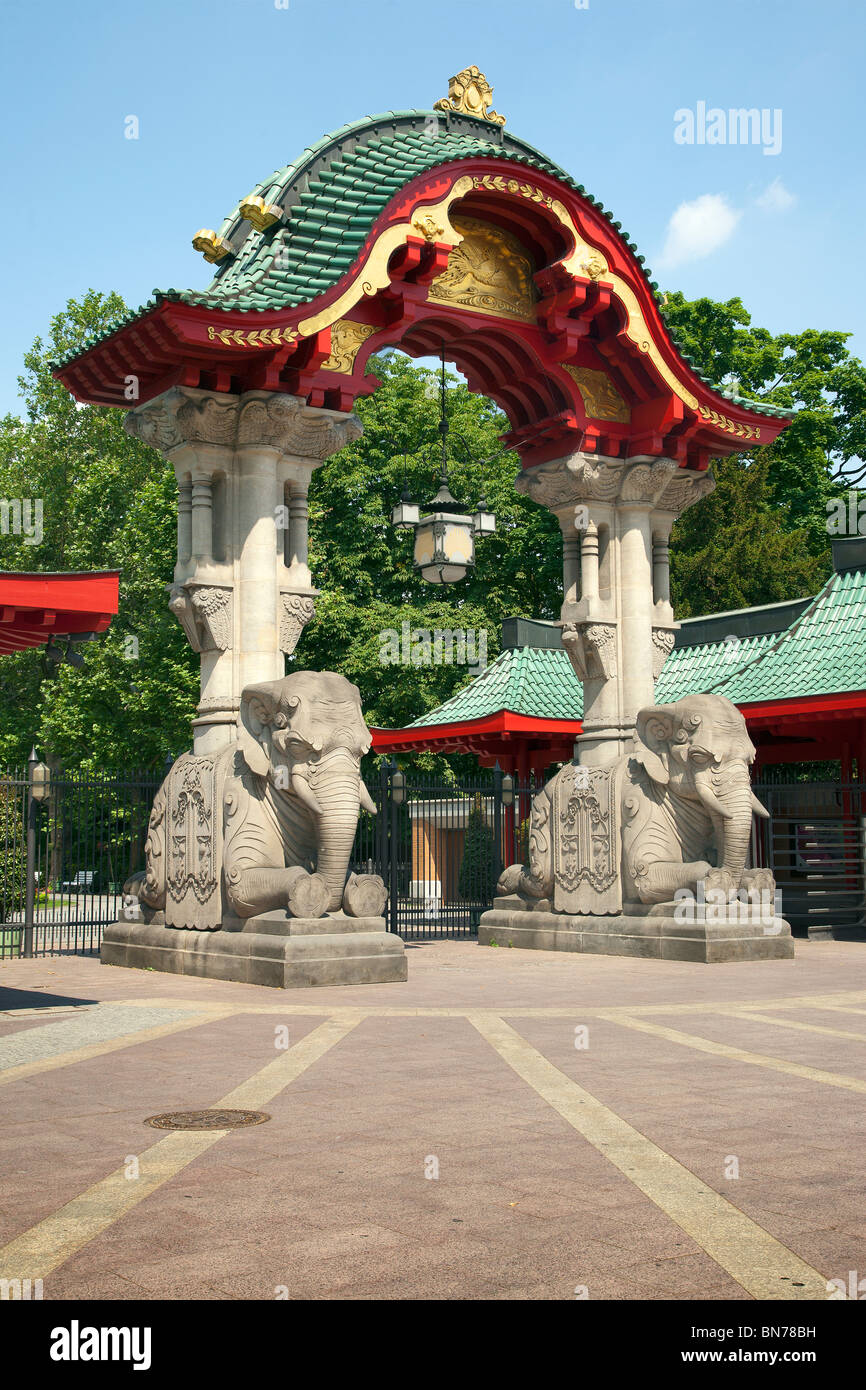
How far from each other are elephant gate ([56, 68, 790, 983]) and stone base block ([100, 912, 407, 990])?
0.86ft

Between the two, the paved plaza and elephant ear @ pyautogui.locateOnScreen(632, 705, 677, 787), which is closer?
the paved plaza

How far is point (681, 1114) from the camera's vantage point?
6.80m

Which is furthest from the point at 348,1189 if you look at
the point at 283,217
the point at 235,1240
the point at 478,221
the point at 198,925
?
the point at 478,221

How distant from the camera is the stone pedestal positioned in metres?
14.8

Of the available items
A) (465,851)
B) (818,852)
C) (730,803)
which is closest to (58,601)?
(730,803)

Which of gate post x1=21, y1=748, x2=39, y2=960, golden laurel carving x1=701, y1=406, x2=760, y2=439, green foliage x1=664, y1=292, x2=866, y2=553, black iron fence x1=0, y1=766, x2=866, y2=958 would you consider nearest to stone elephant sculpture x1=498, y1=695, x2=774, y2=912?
black iron fence x1=0, y1=766, x2=866, y2=958

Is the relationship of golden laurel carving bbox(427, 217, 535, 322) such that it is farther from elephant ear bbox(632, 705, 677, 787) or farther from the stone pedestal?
the stone pedestal

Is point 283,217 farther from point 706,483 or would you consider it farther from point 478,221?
point 706,483

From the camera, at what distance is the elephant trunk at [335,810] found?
1291 centimetres

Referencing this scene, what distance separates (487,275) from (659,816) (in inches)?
275

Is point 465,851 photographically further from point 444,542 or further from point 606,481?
point 444,542

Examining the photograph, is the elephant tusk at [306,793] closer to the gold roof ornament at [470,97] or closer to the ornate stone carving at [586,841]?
the ornate stone carving at [586,841]

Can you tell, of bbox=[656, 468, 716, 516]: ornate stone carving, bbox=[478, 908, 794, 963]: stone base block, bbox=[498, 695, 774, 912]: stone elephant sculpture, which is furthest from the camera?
bbox=[656, 468, 716, 516]: ornate stone carving

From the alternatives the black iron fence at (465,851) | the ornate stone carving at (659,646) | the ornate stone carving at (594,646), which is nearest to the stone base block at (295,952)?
the black iron fence at (465,851)
